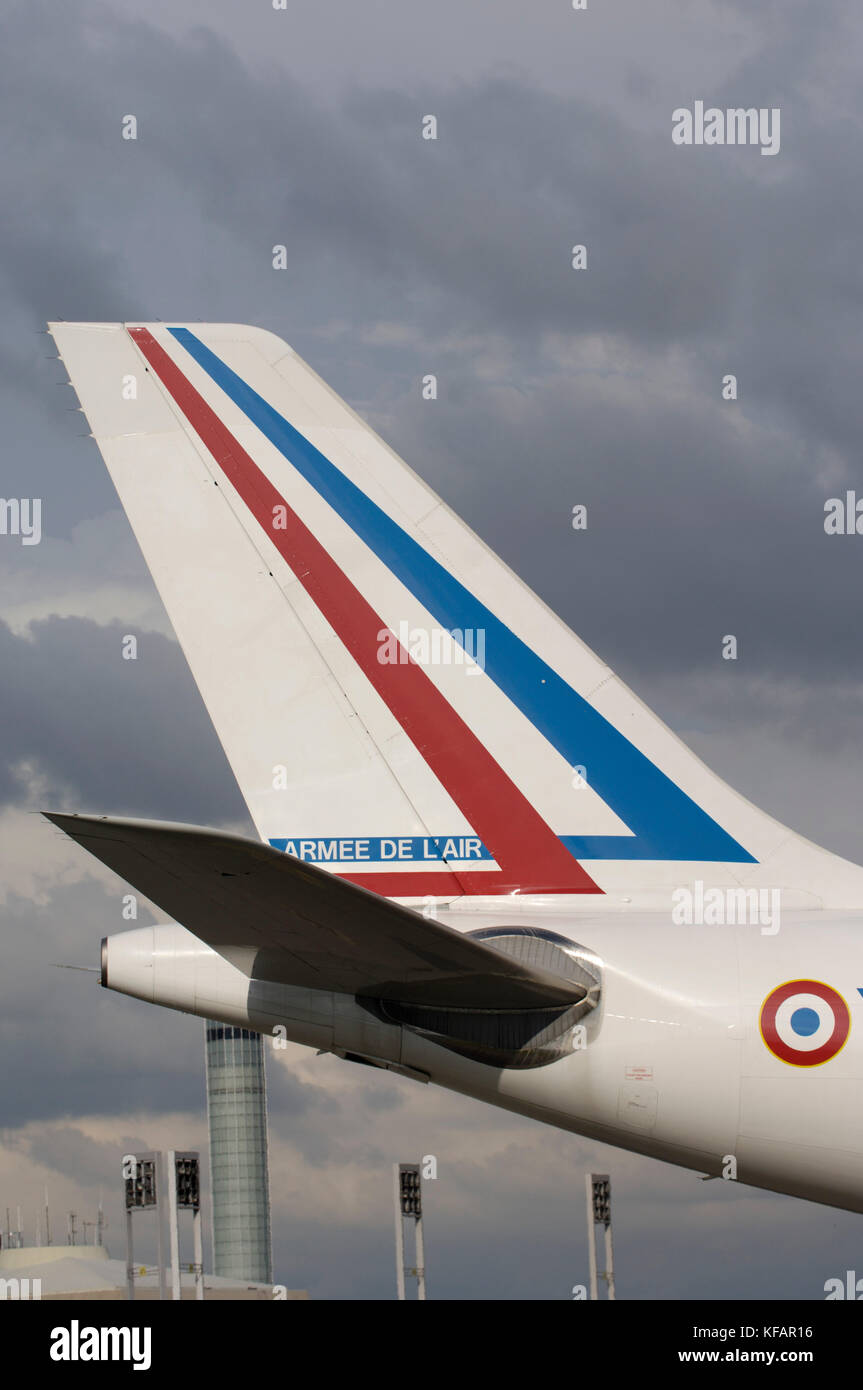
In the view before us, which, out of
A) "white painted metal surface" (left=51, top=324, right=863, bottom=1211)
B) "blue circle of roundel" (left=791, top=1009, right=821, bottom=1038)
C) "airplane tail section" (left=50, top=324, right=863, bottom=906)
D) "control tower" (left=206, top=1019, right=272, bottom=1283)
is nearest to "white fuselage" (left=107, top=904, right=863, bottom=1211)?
"white painted metal surface" (left=51, top=324, right=863, bottom=1211)

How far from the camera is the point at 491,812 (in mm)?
13875

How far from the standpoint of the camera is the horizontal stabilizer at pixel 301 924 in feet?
30.5

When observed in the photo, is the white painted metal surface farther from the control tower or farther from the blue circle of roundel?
the control tower

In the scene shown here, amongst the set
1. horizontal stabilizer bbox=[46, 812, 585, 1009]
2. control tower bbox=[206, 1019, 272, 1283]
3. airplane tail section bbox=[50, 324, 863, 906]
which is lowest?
control tower bbox=[206, 1019, 272, 1283]

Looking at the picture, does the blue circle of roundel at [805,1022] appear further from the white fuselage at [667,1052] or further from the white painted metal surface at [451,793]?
the white fuselage at [667,1052]

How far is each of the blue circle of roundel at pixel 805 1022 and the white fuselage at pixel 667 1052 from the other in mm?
247

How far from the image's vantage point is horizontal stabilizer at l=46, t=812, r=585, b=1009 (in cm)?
929

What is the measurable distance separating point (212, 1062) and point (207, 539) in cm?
14812

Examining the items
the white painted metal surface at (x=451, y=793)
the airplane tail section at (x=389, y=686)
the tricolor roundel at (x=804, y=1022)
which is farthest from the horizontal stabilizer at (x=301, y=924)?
the airplane tail section at (x=389, y=686)

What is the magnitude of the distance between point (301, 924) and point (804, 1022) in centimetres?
392

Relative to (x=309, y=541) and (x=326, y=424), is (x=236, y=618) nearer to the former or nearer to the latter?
(x=309, y=541)

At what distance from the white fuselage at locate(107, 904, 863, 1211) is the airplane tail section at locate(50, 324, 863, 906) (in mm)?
1224

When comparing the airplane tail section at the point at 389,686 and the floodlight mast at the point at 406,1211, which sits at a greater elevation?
the airplane tail section at the point at 389,686

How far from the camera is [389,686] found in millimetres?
14180
